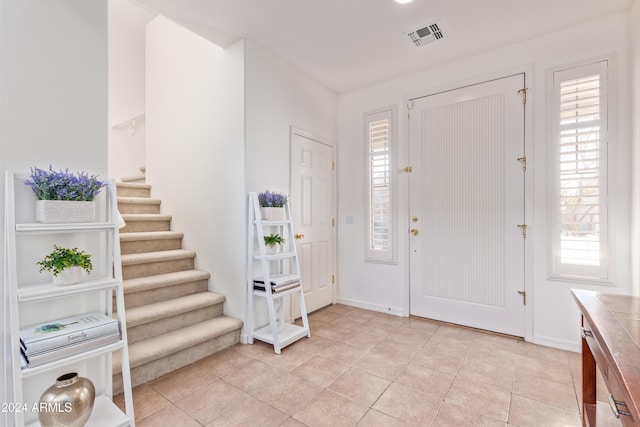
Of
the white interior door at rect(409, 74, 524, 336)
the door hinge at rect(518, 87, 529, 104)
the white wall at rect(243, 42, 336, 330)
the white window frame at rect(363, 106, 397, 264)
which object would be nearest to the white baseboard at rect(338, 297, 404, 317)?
the white interior door at rect(409, 74, 524, 336)

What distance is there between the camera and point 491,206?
2943 mm

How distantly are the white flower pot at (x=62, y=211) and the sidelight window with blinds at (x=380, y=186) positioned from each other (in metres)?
2.81

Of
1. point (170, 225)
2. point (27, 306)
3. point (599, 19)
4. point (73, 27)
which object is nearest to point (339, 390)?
point (27, 306)

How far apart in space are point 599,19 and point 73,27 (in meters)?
3.78

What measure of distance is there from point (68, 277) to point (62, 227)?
0.25 m

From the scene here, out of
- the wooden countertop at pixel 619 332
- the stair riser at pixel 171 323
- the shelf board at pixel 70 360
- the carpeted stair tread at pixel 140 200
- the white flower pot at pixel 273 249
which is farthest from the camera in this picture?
the carpeted stair tread at pixel 140 200

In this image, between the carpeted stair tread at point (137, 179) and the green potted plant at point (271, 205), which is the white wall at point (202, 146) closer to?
the green potted plant at point (271, 205)

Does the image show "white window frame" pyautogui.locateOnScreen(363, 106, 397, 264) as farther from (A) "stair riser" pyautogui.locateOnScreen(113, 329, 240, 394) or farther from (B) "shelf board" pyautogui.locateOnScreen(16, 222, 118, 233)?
(B) "shelf board" pyautogui.locateOnScreen(16, 222, 118, 233)

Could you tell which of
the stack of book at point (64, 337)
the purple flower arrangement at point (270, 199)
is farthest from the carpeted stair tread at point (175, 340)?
the purple flower arrangement at point (270, 199)

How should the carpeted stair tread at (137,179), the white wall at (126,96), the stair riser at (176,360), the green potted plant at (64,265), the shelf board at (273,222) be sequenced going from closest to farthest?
the green potted plant at (64,265)
the stair riser at (176,360)
the shelf board at (273,222)
the white wall at (126,96)
the carpeted stair tread at (137,179)

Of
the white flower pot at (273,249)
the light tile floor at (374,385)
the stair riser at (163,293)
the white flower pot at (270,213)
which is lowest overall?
the light tile floor at (374,385)

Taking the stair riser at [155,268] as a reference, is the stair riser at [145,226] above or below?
above

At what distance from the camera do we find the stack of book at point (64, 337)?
4.39 feet

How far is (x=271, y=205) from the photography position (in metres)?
2.83
